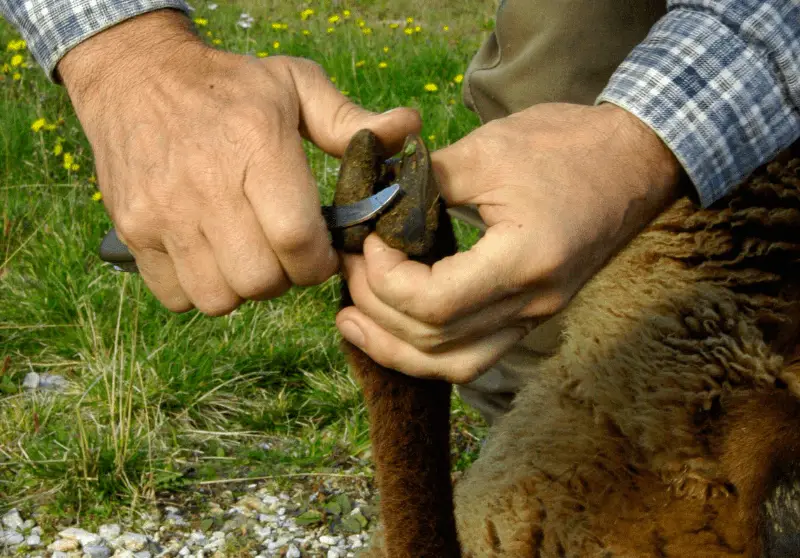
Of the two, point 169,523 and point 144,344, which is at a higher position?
point 144,344

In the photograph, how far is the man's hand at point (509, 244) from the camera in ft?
4.99

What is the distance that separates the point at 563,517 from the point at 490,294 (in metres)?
0.57

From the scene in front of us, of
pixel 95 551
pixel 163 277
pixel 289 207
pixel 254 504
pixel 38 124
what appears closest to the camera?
pixel 289 207

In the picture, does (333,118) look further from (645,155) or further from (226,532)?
(226,532)

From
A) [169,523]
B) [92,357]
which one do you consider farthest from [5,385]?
[169,523]

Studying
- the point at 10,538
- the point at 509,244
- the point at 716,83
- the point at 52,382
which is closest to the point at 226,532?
the point at 10,538

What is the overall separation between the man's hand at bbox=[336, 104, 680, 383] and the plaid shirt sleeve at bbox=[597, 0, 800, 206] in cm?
6

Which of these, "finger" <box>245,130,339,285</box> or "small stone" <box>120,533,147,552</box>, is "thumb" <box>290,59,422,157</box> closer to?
"finger" <box>245,130,339,285</box>

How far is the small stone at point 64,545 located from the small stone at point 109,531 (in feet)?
0.27

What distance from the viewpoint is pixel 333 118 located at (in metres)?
1.68

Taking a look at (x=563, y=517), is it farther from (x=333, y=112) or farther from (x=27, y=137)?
(x=27, y=137)

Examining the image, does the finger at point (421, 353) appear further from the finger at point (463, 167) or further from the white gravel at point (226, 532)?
the white gravel at point (226, 532)

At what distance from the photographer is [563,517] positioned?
1873mm

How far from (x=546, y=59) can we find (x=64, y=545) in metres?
2.05
